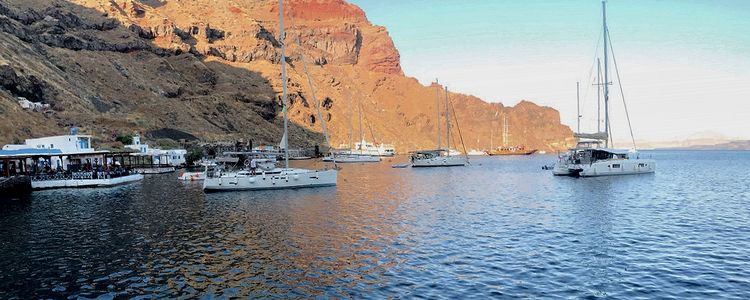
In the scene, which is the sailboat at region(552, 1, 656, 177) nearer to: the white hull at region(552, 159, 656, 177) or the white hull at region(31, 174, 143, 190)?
the white hull at region(552, 159, 656, 177)

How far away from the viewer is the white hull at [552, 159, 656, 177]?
76.8 meters

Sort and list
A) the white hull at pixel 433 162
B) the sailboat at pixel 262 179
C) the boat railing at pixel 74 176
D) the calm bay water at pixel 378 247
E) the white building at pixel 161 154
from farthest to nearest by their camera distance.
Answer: the white hull at pixel 433 162
the white building at pixel 161 154
the boat railing at pixel 74 176
the sailboat at pixel 262 179
the calm bay water at pixel 378 247

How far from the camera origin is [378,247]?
28.4 metres

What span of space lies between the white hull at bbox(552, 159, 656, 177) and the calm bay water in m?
25.5

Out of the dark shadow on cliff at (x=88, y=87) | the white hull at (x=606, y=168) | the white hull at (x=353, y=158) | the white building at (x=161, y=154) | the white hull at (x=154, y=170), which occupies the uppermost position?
the dark shadow on cliff at (x=88, y=87)

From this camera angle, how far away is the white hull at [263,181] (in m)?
59.1

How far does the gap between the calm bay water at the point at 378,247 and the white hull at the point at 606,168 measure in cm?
2550

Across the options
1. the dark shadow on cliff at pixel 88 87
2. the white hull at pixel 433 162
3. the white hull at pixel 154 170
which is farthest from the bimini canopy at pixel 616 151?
the dark shadow on cliff at pixel 88 87

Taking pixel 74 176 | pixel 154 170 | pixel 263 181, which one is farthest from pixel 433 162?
pixel 74 176

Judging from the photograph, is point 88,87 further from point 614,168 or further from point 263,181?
point 614,168

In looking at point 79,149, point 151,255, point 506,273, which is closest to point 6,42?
point 79,149

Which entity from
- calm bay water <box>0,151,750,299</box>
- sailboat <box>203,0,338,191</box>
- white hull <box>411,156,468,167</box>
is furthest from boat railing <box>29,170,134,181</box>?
white hull <box>411,156,468,167</box>

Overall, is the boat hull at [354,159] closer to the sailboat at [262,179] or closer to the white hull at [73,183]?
the white hull at [73,183]

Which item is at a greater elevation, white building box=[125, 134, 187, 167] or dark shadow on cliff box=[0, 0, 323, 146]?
dark shadow on cliff box=[0, 0, 323, 146]
